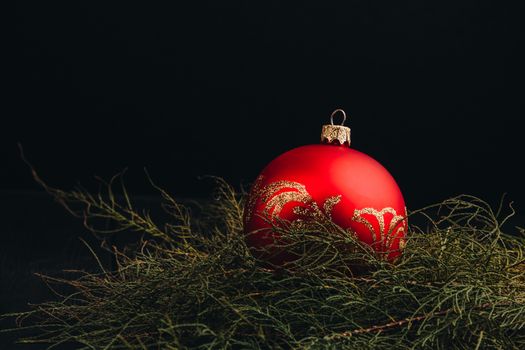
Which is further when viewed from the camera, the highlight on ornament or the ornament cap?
the ornament cap

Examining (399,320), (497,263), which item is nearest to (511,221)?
(497,263)

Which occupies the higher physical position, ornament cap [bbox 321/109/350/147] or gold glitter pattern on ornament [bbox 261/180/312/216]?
ornament cap [bbox 321/109/350/147]

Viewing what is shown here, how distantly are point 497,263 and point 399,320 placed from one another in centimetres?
12

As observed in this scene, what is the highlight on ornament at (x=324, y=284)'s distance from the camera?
0.63m

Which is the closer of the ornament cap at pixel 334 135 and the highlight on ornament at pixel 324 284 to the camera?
the highlight on ornament at pixel 324 284

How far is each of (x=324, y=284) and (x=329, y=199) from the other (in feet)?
0.27

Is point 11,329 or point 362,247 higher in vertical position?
point 362,247

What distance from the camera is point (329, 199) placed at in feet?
2.36

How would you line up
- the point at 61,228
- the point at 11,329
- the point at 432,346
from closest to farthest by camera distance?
the point at 432,346 → the point at 11,329 → the point at 61,228

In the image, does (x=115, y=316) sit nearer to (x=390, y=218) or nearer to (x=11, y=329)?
(x=11, y=329)

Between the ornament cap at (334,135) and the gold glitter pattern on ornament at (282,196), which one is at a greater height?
the ornament cap at (334,135)

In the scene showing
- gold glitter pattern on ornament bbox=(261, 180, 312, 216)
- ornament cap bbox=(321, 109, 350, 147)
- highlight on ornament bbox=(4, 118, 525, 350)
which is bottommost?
highlight on ornament bbox=(4, 118, 525, 350)

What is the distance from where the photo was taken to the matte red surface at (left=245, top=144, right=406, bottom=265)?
2.36ft

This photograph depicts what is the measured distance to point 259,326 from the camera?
24.5 inches
